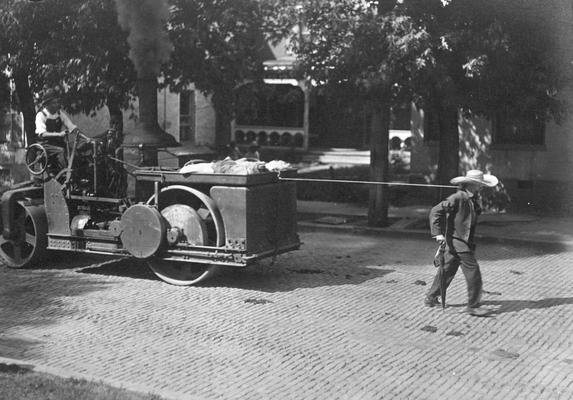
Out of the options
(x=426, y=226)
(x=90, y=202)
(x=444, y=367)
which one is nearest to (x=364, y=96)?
(x=426, y=226)

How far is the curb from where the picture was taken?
216 inches

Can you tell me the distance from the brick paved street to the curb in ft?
0.17

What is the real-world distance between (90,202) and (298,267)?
2.81 meters

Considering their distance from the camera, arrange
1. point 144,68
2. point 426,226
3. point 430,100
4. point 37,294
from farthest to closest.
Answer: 1. point 426,226
2. point 430,100
3. point 144,68
4. point 37,294

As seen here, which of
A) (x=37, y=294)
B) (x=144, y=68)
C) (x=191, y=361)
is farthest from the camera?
(x=144, y=68)

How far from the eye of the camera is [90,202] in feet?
32.8

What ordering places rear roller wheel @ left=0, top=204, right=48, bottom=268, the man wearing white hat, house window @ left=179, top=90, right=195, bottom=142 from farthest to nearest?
1. house window @ left=179, top=90, right=195, bottom=142
2. rear roller wheel @ left=0, top=204, right=48, bottom=268
3. the man wearing white hat

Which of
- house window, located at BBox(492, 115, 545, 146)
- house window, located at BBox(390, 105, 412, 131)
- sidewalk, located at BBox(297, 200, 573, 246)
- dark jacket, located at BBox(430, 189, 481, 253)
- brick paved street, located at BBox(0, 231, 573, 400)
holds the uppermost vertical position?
house window, located at BBox(390, 105, 412, 131)

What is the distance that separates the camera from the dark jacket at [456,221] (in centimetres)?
792

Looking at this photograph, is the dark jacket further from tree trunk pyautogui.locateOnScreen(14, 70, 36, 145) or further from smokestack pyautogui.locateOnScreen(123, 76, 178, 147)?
tree trunk pyautogui.locateOnScreen(14, 70, 36, 145)

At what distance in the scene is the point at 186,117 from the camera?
80.9ft

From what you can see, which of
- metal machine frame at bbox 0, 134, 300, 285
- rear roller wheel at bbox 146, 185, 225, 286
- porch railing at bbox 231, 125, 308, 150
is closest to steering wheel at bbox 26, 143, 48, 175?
metal machine frame at bbox 0, 134, 300, 285

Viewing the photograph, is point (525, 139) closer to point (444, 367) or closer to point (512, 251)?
point (512, 251)

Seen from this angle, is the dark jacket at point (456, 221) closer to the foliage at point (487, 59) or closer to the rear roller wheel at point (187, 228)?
the rear roller wheel at point (187, 228)
